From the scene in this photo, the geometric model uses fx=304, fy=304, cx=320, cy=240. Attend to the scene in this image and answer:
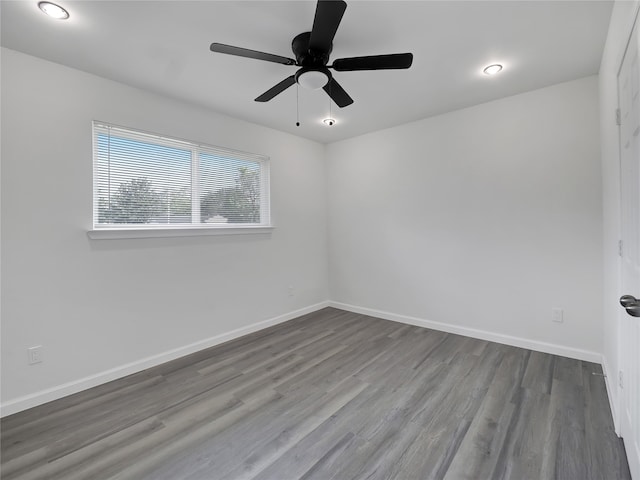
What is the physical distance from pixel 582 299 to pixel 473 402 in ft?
5.15

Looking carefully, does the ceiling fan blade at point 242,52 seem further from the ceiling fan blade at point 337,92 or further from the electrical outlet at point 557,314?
the electrical outlet at point 557,314

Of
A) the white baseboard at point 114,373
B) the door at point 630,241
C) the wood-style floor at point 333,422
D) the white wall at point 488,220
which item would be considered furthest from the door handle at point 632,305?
the white baseboard at point 114,373

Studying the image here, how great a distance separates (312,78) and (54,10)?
1.55 meters

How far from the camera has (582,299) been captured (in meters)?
2.80

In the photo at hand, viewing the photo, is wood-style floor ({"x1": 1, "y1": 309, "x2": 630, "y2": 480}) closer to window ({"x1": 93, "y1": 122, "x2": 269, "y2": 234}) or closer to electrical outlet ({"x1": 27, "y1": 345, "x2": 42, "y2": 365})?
electrical outlet ({"x1": 27, "y1": 345, "x2": 42, "y2": 365})

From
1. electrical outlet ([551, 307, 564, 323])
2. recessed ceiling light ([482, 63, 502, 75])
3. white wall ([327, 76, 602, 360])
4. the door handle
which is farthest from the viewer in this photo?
electrical outlet ([551, 307, 564, 323])

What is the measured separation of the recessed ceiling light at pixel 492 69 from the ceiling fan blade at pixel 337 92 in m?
1.23

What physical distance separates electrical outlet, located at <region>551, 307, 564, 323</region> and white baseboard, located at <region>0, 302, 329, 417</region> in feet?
10.1

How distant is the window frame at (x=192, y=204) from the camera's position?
8.45 ft

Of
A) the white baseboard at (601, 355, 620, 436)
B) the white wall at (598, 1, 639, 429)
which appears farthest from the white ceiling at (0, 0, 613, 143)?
the white baseboard at (601, 355, 620, 436)

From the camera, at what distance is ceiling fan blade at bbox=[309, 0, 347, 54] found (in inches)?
55.7

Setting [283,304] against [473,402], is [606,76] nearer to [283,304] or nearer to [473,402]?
[473,402]

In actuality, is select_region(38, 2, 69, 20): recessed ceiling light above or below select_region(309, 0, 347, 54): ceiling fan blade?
above

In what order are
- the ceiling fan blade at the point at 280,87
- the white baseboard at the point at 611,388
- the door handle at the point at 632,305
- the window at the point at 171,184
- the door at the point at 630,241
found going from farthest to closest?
1. the window at the point at 171,184
2. the ceiling fan blade at the point at 280,87
3. the white baseboard at the point at 611,388
4. the door at the point at 630,241
5. the door handle at the point at 632,305
